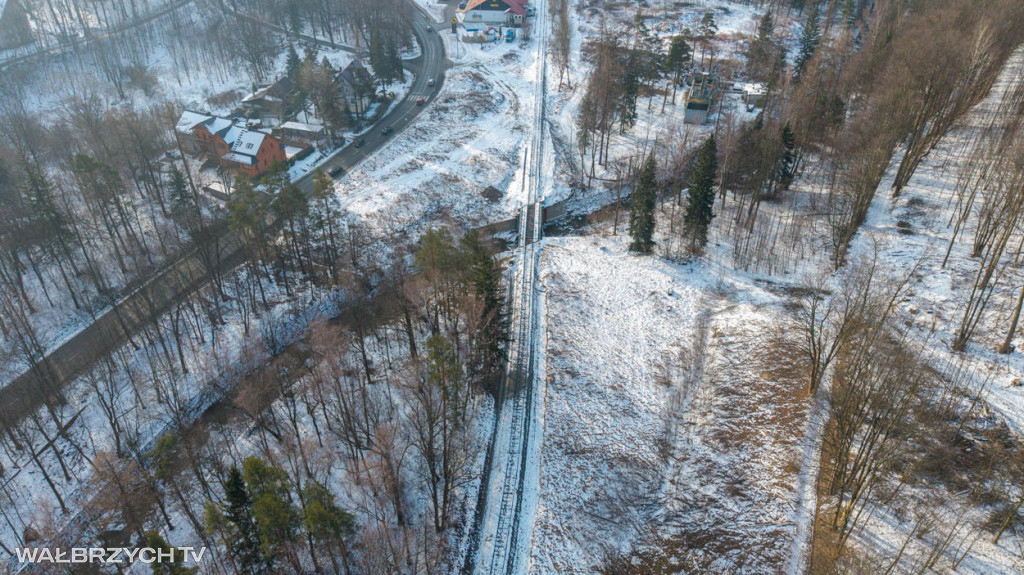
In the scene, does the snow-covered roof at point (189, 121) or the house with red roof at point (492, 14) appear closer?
the snow-covered roof at point (189, 121)

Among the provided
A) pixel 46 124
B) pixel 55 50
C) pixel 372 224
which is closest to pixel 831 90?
pixel 372 224

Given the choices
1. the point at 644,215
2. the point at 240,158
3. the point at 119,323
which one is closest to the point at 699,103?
the point at 644,215

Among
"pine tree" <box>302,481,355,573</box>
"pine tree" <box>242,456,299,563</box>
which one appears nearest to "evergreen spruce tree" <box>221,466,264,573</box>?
"pine tree" <box>242,456,299,563</box>

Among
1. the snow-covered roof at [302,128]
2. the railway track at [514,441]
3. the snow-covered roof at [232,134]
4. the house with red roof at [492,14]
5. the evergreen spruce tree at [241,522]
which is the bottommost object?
the railway track at [514,441]

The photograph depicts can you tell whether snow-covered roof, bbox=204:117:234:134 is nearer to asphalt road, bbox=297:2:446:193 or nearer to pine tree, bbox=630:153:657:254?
asphalt road, bbox=297:2:446:193

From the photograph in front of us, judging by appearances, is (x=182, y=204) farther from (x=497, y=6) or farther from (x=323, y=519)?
(x=497, y=6)

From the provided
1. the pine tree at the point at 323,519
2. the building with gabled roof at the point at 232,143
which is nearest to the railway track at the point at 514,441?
the pine tree at the point at 323,519

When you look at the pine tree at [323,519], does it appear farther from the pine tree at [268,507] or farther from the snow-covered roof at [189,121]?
the snow-covered roof at [189,121]
